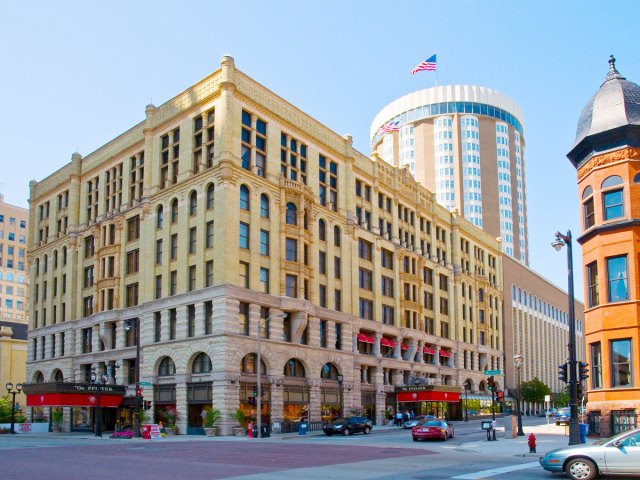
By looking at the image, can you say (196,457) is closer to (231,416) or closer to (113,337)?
(231,416)

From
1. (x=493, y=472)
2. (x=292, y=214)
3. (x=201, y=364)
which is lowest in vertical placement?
(x=493, y=472)

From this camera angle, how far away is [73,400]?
59312 mm

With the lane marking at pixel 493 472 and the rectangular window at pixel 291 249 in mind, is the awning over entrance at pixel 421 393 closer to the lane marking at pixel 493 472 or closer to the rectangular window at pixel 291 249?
the rectangular window at pixel 291 249

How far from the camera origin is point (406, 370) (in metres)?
80.6

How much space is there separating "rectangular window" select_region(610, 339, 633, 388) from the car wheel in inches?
647

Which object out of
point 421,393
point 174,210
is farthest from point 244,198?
point 421,393

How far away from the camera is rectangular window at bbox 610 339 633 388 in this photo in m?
34.0

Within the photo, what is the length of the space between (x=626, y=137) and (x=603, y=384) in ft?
40.6

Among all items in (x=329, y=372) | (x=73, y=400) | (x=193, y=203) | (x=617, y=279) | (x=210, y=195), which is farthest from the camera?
(x=329, y=372)

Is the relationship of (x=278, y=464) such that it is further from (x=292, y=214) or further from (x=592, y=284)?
(x=292, y=214)

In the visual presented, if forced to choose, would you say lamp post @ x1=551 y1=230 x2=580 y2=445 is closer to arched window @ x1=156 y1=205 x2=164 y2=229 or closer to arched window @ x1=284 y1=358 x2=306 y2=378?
arched window @ x1=284 y1=358 x2=306 y2=378

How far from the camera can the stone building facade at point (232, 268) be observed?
56.4 meters

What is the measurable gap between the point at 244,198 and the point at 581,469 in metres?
42.7

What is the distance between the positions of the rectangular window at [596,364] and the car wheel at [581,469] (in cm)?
1739
